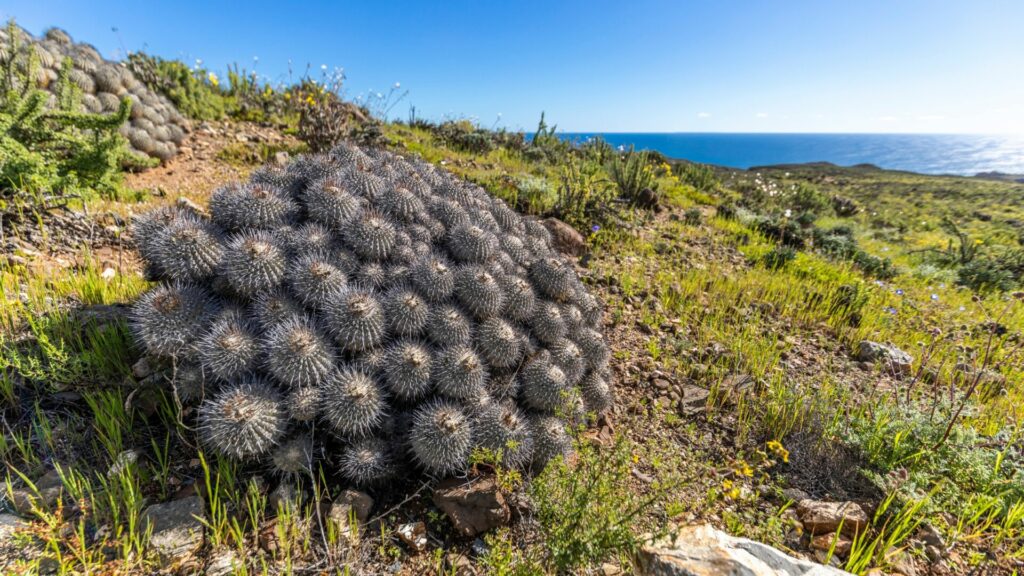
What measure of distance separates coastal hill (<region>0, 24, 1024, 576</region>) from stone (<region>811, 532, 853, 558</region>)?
15 millimetres

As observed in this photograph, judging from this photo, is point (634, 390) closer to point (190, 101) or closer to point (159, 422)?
point (159, 422)

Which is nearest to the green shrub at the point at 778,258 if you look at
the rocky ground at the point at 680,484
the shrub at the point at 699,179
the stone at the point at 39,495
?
the rocky ground at the point at 680,484

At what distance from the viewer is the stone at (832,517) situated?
8.09ft

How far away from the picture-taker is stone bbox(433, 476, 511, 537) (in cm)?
226

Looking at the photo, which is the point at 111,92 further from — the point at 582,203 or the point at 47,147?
the point at 582,203

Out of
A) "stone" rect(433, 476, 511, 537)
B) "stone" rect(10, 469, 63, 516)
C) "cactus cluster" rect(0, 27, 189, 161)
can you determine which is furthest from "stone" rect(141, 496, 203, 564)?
"cactus cluster" rect(0, 27, 189, 161)

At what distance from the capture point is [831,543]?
241cm

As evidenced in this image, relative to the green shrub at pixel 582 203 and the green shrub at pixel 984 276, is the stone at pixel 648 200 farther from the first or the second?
the green shrub at pixel 984 276

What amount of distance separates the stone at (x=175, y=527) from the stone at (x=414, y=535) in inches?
37.7

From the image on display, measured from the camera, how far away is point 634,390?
11.9 feet

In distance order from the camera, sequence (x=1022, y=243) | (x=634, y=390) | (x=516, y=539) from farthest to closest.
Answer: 1. (x=1022, y=243)
2. (x=634, y=390)
3. (x=516, y=539)

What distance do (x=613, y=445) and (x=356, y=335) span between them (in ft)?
5.97

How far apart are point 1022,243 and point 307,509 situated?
62.4 ft

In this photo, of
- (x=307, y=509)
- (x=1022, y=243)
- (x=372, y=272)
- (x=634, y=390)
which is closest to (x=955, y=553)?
(x=634, y=390)
